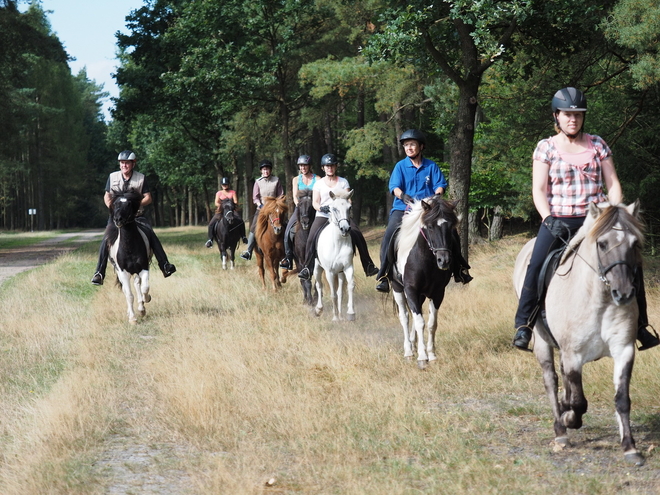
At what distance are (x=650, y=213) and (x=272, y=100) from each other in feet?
53.5

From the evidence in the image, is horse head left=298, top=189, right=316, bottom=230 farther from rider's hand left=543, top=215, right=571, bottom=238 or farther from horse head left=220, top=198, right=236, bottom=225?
horse head left=220, top=198, right=236, bottom=225

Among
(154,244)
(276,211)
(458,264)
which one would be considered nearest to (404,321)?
(458,264)

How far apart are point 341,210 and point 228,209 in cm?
1184

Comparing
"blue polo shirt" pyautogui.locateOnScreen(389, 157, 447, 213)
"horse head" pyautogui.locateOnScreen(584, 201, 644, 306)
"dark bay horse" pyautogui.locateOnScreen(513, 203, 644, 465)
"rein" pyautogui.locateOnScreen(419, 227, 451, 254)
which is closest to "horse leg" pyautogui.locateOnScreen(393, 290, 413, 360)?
"rein" pyautogui.locateOnScreen(419, 227, 451, 254)

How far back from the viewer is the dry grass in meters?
5.35

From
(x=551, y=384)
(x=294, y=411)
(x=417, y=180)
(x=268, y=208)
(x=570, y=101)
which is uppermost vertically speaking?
(x=570, y=101)

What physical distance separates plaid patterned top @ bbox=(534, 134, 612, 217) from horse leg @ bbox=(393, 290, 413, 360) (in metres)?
3.51

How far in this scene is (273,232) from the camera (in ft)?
53.7

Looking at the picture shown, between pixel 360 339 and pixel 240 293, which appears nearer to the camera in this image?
pixel 360 339

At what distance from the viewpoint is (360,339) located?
1048 cm

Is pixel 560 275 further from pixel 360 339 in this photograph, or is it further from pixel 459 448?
pixel 360 339

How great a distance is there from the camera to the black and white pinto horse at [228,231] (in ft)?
72.9

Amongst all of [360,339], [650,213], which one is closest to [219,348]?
[360,339]

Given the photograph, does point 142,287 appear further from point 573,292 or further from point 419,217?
point 573,292
